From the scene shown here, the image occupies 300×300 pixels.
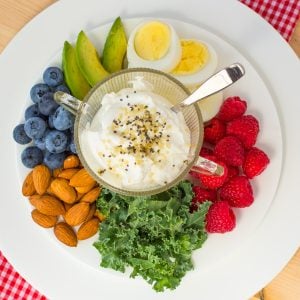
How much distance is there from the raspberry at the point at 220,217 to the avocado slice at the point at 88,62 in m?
0.37

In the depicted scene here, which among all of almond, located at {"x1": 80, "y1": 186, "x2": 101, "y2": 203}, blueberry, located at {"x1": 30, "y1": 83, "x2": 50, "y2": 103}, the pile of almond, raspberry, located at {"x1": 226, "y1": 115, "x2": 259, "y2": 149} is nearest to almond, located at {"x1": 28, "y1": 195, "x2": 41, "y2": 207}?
the pile of almond

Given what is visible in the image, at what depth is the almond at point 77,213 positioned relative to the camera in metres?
1.31

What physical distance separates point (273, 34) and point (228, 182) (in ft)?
1.15

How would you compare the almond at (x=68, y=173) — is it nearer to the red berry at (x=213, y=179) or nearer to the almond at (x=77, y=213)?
the almond at (x=77, y=213)

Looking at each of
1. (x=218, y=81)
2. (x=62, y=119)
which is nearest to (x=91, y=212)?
(x=62, y=119)

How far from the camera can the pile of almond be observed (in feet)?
4.28

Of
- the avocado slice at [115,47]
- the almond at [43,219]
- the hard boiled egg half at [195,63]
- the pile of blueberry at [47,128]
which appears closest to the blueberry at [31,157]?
the pile of blueberry at [47,128]

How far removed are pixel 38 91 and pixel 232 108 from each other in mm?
427

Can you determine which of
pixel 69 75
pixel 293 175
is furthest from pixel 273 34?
pixel 69 75

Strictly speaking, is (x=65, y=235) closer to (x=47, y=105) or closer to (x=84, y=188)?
(x=84, y=188)

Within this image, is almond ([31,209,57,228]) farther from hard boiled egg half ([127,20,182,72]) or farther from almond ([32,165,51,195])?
hard boiled egg half ([127,20,182,72])

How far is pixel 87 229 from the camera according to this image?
1.32 m

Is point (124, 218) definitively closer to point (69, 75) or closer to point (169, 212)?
point (169, 212)

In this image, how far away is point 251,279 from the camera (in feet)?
4.47
